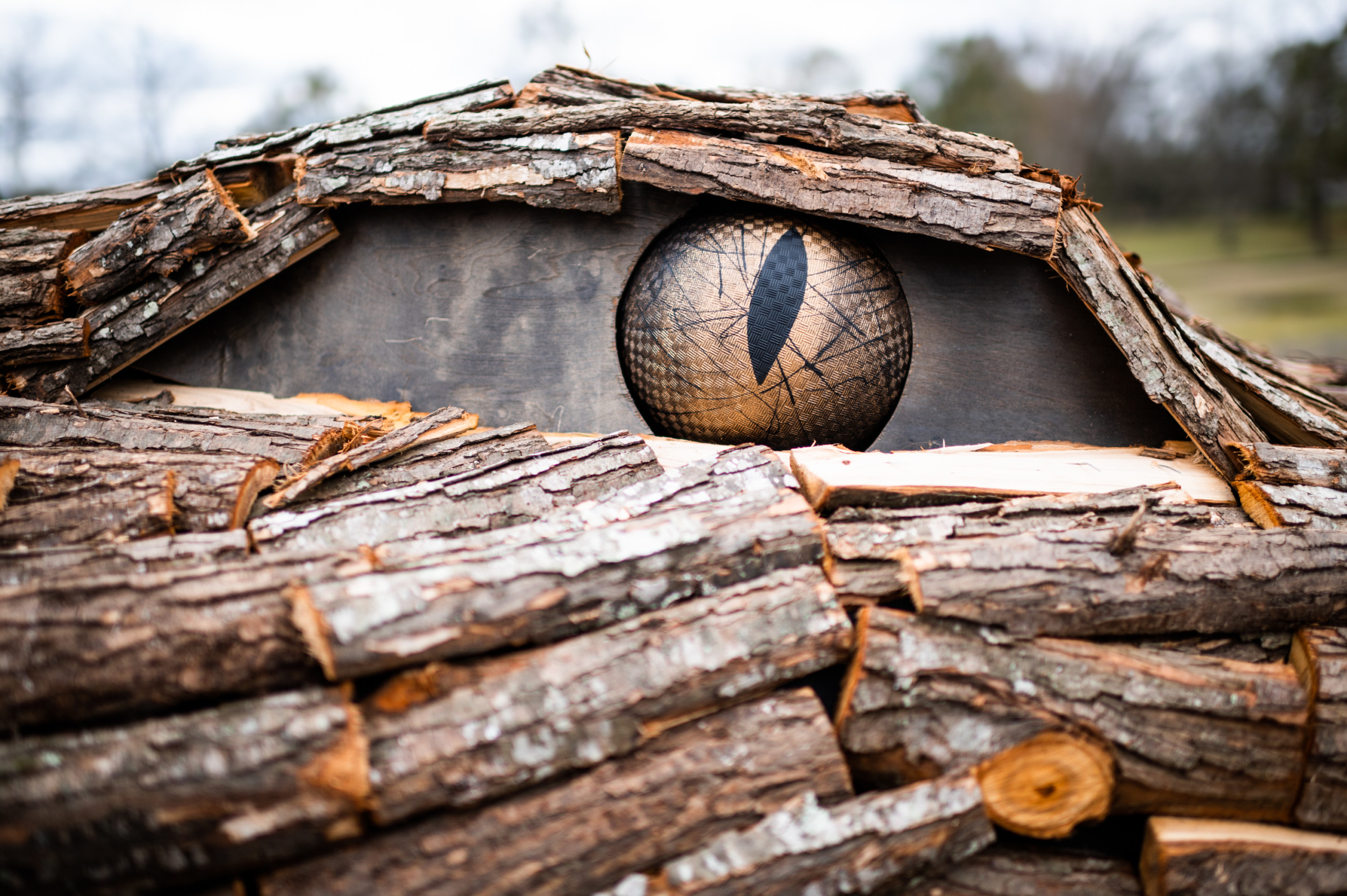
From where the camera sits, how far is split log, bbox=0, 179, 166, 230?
3.01 m

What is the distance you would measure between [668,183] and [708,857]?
210 centimetres

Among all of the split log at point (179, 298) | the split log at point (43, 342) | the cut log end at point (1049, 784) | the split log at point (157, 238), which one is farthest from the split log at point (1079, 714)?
the split log at point (43, 342)

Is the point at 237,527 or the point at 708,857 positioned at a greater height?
the point at 237,527

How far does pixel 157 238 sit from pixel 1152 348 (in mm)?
3704

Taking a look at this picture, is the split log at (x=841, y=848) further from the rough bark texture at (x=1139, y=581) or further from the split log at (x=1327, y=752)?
the split log at (x=1327, y=752)

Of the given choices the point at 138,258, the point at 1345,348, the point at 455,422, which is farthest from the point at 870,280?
the point at 1345,348

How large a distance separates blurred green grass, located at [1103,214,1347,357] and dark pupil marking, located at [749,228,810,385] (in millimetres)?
4219

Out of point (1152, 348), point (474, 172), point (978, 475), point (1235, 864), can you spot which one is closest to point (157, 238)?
point (474, 172)

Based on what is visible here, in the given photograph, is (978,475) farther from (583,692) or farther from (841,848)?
(583,692)

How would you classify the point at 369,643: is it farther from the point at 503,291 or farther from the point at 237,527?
the point at 503,291

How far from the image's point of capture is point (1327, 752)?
1781mm

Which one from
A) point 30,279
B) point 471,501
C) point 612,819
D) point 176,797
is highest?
point 30,279

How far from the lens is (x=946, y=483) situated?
2.17 metres

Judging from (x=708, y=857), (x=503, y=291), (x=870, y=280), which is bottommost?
(x=708, y=857)
